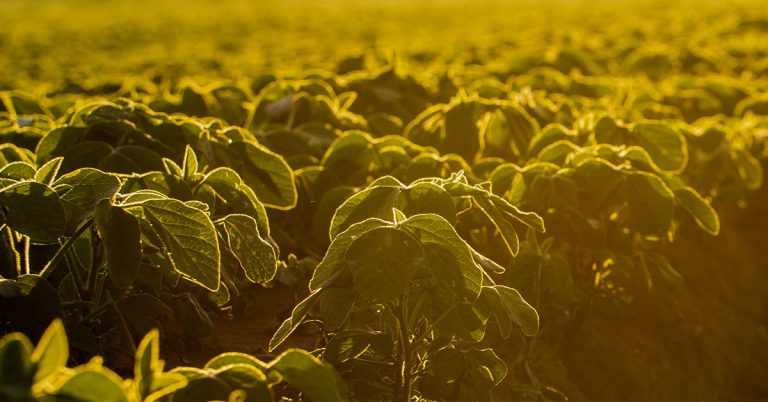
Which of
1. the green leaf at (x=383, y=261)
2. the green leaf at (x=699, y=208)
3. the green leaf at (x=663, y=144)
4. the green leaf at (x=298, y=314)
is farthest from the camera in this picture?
the green leaf at (x=663, y=144)

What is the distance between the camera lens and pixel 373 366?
2377mm

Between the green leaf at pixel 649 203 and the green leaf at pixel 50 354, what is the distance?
186 centimetres

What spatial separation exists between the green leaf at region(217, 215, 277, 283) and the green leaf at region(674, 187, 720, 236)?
55.5 inches

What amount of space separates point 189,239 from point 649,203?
56.1 inches

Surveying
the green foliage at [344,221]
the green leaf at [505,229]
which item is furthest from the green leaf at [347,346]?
the green leaf at [505,229]

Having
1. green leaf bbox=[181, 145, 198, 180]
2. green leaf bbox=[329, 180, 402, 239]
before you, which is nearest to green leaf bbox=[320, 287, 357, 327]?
green leaf bbox=[329, 180, 402, 239]

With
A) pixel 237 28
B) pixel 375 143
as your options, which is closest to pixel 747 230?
pixel 375 143

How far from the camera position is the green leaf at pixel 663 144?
3572 millimetres

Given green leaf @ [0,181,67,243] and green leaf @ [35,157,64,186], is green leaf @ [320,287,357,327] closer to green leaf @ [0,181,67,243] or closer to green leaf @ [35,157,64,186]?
green leaf @ [0,181,67,243]

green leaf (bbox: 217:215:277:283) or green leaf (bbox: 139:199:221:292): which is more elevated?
green leaf (bbox: 139:199:221:292)

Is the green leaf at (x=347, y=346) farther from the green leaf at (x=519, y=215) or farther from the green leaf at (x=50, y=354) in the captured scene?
the green leaf at (x=50, y=354)

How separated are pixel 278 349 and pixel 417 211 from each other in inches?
28.5

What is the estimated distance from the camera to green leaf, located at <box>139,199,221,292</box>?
83.0 inches

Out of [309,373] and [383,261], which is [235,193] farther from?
[309,373]
